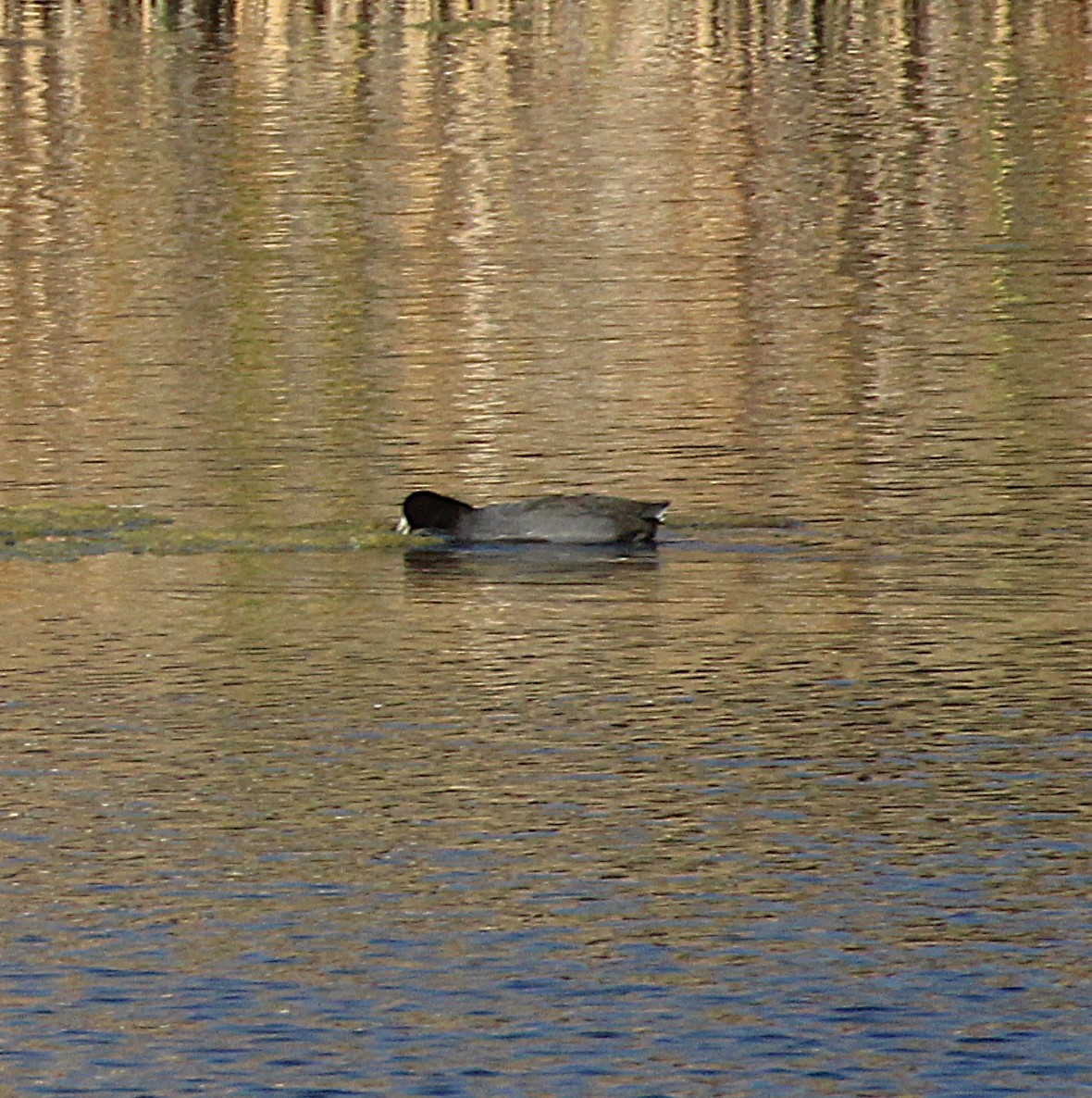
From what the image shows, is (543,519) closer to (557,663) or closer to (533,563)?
(533,563)

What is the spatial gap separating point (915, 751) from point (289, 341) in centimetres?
1374

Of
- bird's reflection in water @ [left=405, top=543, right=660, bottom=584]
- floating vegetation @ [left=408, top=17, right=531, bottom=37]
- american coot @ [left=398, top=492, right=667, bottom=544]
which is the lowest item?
floating vegetation @ [left=408, top=17, right=531, bottom=37]

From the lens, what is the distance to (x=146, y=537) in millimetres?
18734

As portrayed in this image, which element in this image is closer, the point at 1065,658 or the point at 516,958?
the point at 516,958

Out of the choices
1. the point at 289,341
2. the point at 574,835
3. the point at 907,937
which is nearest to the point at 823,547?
the point at 574,835

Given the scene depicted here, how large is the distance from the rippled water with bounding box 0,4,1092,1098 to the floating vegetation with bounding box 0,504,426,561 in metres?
0.09

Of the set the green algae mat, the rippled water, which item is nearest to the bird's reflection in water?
the rippled water

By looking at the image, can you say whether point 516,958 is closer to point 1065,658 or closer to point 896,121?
point 1065,658

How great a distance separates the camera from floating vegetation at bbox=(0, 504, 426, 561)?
18.5 metres

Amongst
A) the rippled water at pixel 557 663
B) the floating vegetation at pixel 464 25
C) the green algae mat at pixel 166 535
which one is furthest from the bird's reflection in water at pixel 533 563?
the floating vegetation at pixel 464 25

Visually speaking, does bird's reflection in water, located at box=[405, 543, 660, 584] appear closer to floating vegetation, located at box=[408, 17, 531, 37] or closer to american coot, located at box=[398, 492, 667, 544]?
american coot, located at box=[398, 492, 667, 544]

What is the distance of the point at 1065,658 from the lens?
611 inches

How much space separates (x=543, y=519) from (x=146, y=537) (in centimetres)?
219

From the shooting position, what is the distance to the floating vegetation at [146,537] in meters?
18.5
